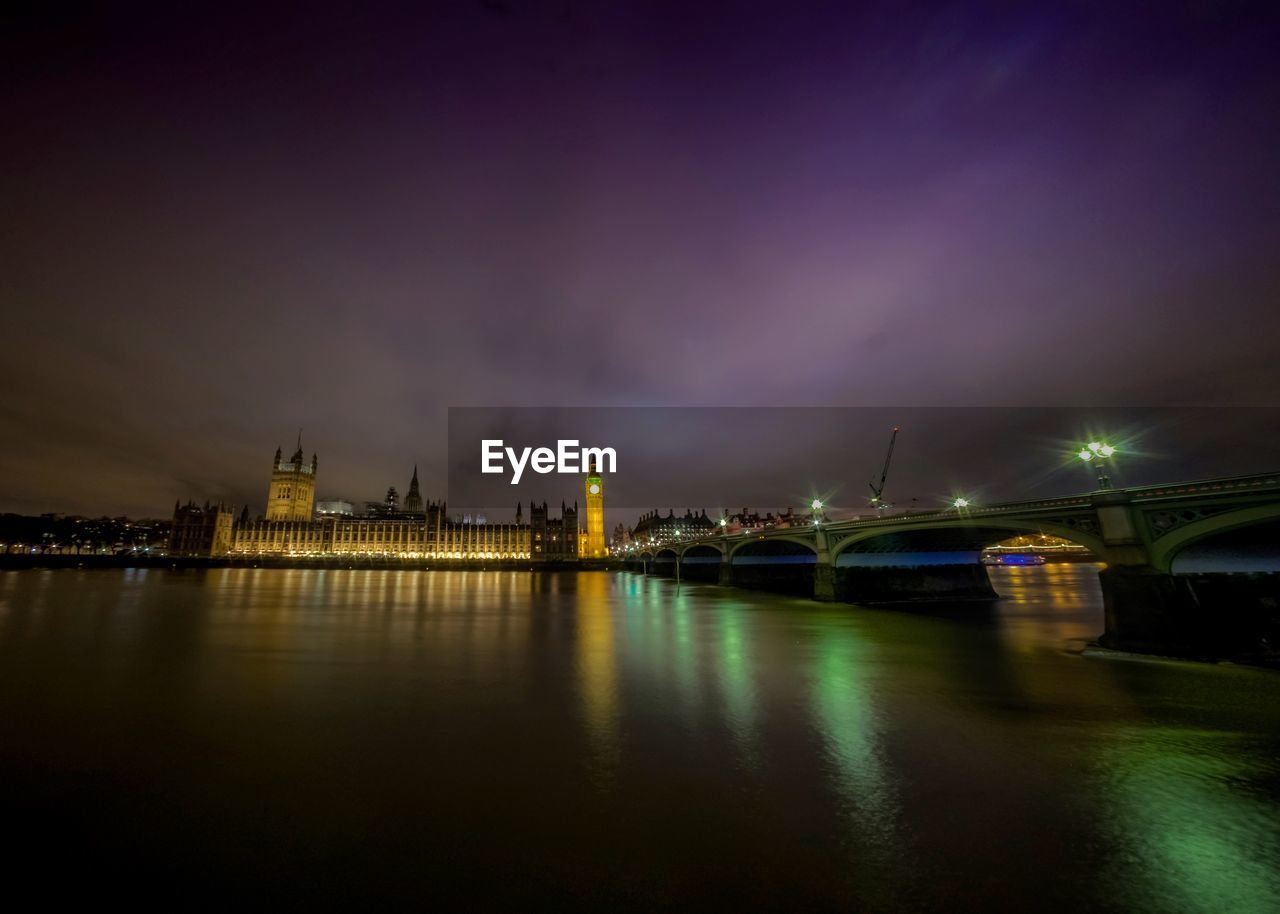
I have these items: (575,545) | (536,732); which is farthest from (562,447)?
(575,545)

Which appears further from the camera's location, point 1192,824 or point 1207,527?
point 1207,527

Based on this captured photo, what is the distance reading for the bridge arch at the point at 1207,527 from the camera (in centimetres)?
2097

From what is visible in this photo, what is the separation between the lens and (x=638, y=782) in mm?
9781

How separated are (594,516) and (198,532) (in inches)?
5160

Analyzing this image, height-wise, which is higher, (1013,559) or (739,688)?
(1013,559)

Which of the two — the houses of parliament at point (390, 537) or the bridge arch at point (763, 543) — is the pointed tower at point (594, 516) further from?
the bridge arch at point (763, 543)

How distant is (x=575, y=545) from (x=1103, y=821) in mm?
181379

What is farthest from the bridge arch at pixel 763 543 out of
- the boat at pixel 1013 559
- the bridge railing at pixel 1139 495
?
the boat at pixel 1013 559

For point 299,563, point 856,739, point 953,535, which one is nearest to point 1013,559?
point 953,535

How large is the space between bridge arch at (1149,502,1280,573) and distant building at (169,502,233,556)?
728 ft

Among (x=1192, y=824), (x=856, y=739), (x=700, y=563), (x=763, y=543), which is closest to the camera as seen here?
(x=1192, y=824)

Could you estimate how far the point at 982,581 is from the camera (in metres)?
69.2

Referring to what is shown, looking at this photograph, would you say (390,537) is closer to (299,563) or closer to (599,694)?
(299,563)

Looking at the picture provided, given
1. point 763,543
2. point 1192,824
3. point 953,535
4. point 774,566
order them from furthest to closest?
point 774,566
point 763,543
point 953,535
point 1192,824
